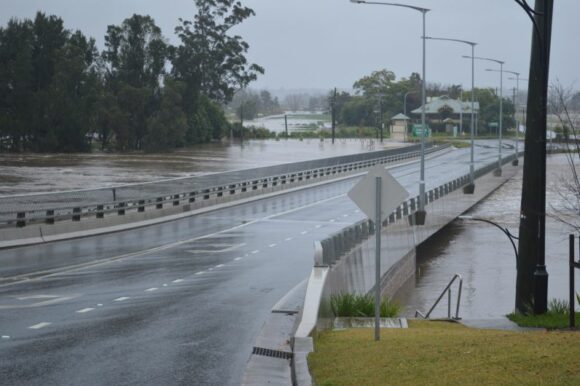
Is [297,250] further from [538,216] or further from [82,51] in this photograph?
[82,51]

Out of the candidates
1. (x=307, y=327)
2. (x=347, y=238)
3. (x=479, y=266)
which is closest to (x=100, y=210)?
(x=479, y=266)

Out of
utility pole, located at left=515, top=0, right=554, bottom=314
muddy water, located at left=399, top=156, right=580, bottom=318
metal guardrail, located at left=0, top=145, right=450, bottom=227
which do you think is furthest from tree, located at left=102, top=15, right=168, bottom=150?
utility pole, located at left=515, top=0, right=554, bottom=314

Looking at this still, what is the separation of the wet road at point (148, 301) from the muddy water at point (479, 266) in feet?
14.7

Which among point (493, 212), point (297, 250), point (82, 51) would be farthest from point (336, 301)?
point (82, 51)

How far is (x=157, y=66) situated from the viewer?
11875cm

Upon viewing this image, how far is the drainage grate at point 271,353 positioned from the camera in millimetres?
14828

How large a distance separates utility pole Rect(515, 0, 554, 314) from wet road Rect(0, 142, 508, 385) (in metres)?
5.37

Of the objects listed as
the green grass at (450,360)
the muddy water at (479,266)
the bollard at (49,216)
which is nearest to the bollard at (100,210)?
the bollard at (49,216)

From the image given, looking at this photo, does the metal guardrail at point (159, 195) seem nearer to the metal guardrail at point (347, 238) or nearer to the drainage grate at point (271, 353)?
the metal guardrail at point (347, 238)

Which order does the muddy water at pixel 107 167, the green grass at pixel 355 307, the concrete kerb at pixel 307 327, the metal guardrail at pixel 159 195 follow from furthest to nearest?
1. the muddy water at pixel 107 167
2. the metal guardrail at pixel 159 195
3. the green grass at pixel 355 307
4. the concrete kerb at pixel 307 327

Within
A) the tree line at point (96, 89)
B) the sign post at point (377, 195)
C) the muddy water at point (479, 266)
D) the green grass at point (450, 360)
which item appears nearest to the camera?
the green grass at point (450, 360)

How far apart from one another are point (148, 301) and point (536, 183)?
8.38 meters

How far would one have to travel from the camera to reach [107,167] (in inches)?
3686

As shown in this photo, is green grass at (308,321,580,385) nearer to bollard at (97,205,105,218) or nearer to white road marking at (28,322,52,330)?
white road marking at (28,322,52,330)
